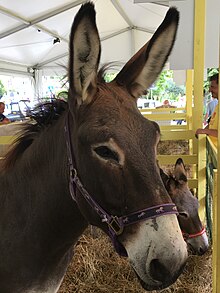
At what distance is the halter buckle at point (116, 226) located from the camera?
1.18m

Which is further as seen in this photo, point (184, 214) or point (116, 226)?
point (184, 214)

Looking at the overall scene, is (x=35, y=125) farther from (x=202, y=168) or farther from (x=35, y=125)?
(x=202, y=168)

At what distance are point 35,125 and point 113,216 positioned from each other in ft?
2.14

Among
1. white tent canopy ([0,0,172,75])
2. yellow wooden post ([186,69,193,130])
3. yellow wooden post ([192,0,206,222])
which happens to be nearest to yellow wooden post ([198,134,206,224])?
yellow wooden post ([192,0,206,222])

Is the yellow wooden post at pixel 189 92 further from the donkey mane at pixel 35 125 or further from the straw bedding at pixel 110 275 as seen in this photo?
the donkey mane at pixel 35 125

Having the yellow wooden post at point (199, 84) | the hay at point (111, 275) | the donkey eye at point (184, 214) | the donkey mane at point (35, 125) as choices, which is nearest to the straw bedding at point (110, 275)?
the hay at point (111, 275)

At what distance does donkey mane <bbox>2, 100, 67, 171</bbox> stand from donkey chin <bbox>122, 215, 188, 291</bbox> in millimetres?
693

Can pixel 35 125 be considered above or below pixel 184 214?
above

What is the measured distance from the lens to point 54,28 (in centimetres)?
912

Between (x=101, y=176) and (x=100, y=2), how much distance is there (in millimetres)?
7920

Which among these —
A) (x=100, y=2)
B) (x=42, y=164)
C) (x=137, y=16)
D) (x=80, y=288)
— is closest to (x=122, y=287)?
(x=80, y=288)

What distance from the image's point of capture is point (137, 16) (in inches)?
373

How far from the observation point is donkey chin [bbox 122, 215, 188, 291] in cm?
107

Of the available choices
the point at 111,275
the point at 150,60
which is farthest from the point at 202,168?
the point at 150,60
